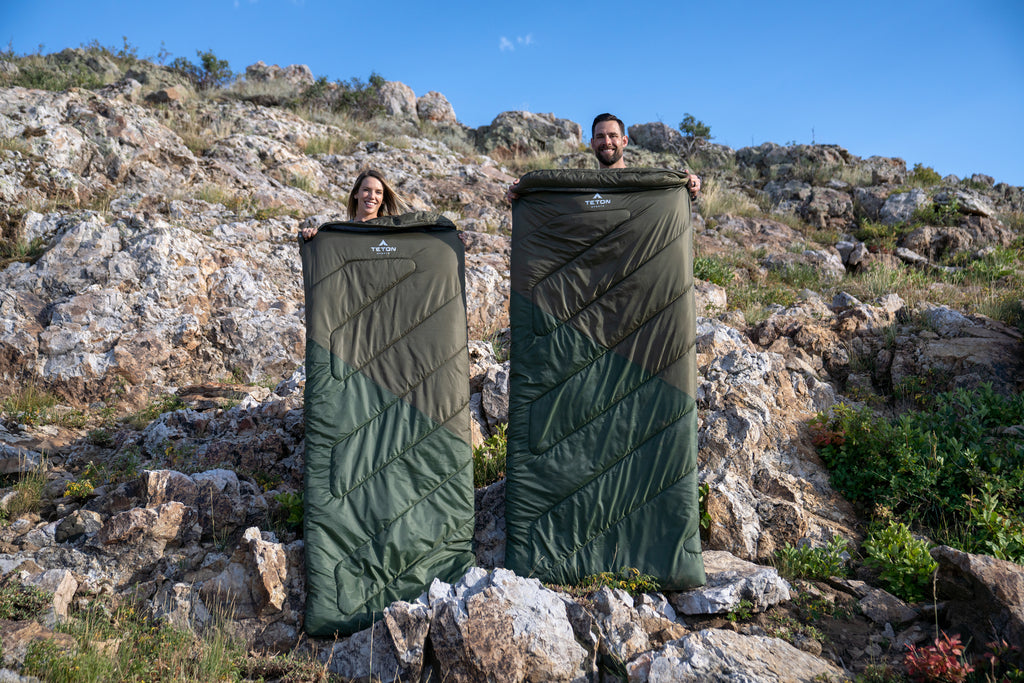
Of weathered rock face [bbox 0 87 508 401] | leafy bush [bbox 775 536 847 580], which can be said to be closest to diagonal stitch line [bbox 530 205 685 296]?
leafy bush [bbox 775 536 847 580]

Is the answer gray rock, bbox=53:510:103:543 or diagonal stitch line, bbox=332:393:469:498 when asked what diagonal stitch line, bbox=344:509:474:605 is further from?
gray rock, bbox=53:510:103:543

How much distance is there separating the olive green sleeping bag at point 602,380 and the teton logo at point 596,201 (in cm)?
1

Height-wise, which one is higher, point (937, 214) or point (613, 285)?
point (937, 214)

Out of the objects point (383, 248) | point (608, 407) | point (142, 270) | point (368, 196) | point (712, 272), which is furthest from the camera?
point (712, 272)

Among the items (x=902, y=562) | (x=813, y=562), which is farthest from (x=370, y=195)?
(x=902, y=562)

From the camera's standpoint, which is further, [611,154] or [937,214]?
[937,214]

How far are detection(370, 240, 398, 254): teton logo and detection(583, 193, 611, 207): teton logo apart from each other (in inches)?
51.0

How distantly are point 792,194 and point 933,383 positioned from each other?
8154 millimetres

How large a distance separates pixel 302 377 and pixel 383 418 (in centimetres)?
197

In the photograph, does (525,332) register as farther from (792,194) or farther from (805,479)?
(792,194)

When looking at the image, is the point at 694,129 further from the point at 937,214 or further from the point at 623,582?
the point at 623,582

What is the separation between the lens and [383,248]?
3930mm

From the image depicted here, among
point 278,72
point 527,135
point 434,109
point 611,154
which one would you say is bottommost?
point 611,154

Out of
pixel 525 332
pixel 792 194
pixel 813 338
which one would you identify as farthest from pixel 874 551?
pixel 792 194
